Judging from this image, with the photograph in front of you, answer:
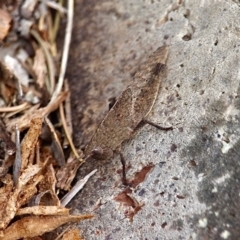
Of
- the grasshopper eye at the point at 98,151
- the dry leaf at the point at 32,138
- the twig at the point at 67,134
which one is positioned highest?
the dry leaf at the point at 32,138

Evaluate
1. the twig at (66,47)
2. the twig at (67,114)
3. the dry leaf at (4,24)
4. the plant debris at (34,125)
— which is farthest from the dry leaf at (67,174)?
the dry leaf at (4,24)

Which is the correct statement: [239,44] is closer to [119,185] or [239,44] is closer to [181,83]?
[181,83]

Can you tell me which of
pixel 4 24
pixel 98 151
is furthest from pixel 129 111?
pixel 4 24

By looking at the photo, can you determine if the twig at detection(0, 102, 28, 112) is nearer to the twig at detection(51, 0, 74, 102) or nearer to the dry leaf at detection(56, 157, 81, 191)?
the twig at detection(51, 0, 74, 102)

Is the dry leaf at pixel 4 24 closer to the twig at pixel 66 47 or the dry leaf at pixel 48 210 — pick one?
the twig at pixel 66 47

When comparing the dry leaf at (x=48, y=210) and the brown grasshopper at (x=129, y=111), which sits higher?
the brown grasshopper at (x=129, y=111)

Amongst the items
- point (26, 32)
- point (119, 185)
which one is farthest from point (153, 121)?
point (26, 32)

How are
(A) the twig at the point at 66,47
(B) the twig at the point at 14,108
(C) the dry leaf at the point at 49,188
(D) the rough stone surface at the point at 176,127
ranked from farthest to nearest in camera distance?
(A) the twig at the point at 66,47
(B) the twig at the point at 14,108
(C) the dry leaf at the point at 49,188
(D) the rough stone surface at the point at 176,127
